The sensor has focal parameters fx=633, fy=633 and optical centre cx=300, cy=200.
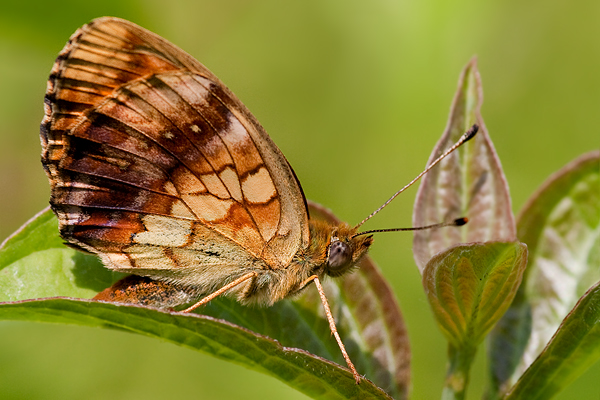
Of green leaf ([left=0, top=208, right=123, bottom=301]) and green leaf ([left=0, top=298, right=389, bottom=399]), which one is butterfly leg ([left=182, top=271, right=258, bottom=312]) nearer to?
green leaf ([left=0, top=208, right=123, bottom=301])

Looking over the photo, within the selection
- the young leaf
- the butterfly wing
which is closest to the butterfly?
the butterfly wing

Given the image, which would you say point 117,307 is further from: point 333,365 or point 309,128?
point 309,128

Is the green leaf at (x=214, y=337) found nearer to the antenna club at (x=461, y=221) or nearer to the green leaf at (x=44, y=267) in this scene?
the green leaf at (x=44, y=267)

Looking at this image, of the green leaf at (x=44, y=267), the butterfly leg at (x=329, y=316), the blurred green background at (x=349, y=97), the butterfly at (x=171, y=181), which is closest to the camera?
the green leaf at (x=44, y=267)

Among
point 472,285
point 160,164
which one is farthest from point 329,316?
point 160,164

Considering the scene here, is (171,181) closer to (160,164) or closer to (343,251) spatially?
(160,164)

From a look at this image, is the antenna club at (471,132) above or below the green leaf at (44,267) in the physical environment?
below

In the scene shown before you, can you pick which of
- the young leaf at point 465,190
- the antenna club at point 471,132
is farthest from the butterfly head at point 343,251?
the antenna club at point 471,132
